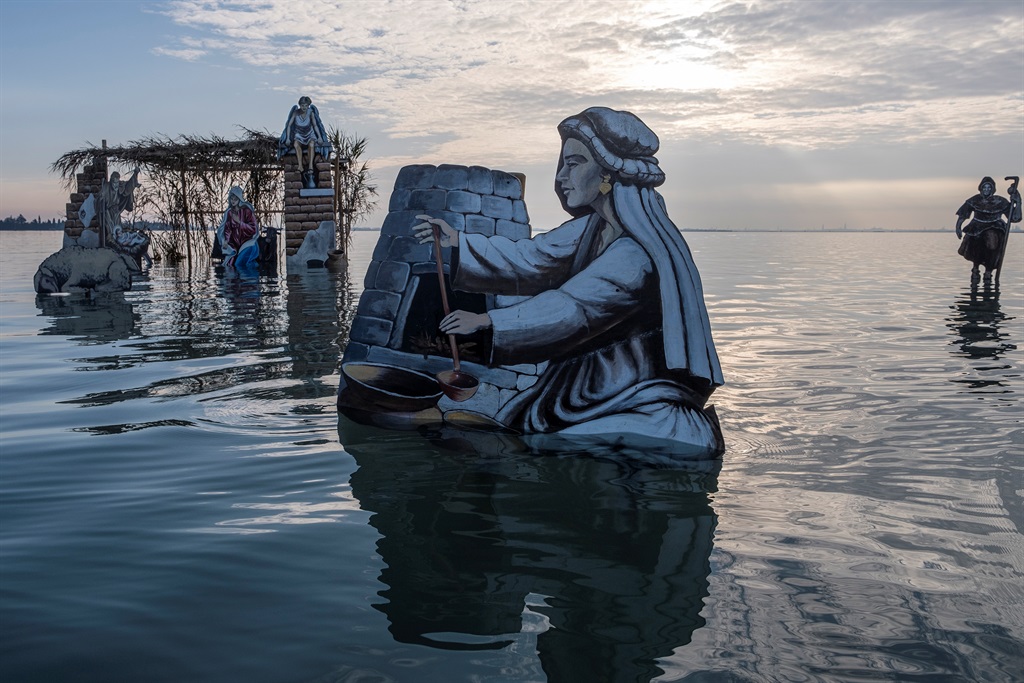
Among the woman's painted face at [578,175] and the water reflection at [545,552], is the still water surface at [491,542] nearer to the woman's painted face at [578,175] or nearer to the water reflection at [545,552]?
the water reflection at [545,552]

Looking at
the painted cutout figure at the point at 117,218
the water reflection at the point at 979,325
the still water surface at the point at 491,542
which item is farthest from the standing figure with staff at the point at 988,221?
the painted cutout figure at the point at 117,218

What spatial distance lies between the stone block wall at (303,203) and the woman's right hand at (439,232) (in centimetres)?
1647

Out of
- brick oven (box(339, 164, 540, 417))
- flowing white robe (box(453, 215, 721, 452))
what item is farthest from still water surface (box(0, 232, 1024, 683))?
brick oven (box(339, 164, 540, 417))

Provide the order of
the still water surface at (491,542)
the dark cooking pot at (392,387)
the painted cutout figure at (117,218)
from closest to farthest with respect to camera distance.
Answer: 1. the still water surface at (491,542)
2. the dark cooking pot at (392,387)
3. the painted cutout figure at (117,218)

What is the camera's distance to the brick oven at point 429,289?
207 inches

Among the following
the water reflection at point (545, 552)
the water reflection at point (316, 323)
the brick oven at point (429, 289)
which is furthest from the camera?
the water reflection at point (316, 323)

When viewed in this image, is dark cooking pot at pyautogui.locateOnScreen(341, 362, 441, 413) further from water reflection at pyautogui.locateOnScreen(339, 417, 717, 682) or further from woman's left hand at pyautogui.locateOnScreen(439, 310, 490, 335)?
woman's left hand at pyautogui.locateOnScreen(439, 310, 490, 335)

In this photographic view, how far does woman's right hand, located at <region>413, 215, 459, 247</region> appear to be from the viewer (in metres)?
5.16

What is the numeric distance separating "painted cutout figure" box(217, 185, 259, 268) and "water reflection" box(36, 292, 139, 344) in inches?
220

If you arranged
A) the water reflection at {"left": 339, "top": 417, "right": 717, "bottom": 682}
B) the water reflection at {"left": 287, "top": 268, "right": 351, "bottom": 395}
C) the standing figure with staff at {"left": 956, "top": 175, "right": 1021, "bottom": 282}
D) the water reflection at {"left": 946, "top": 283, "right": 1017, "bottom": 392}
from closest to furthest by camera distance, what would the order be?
the water reflection at {"left": 339, "top": 417, "right": 717, "bottom": 682}, the water reflection at {"left": 946, "top": 283, "right": 1017, "bottom": 392}, the water reflection at {"left": 287, "top": 268, "right": 351, "bottom": 395}, the standing figure with staff at {"left": 956, "top": 175, "right": 1021, "bottom": 282}

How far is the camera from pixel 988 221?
17.6 metres

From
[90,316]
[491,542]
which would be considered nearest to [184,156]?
[90,316]

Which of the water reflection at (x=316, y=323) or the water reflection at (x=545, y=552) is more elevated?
the water reflection at (x=316, y=323)

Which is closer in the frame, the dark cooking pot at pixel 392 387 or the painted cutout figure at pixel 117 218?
the dark cooking pot at pixel 392 387
